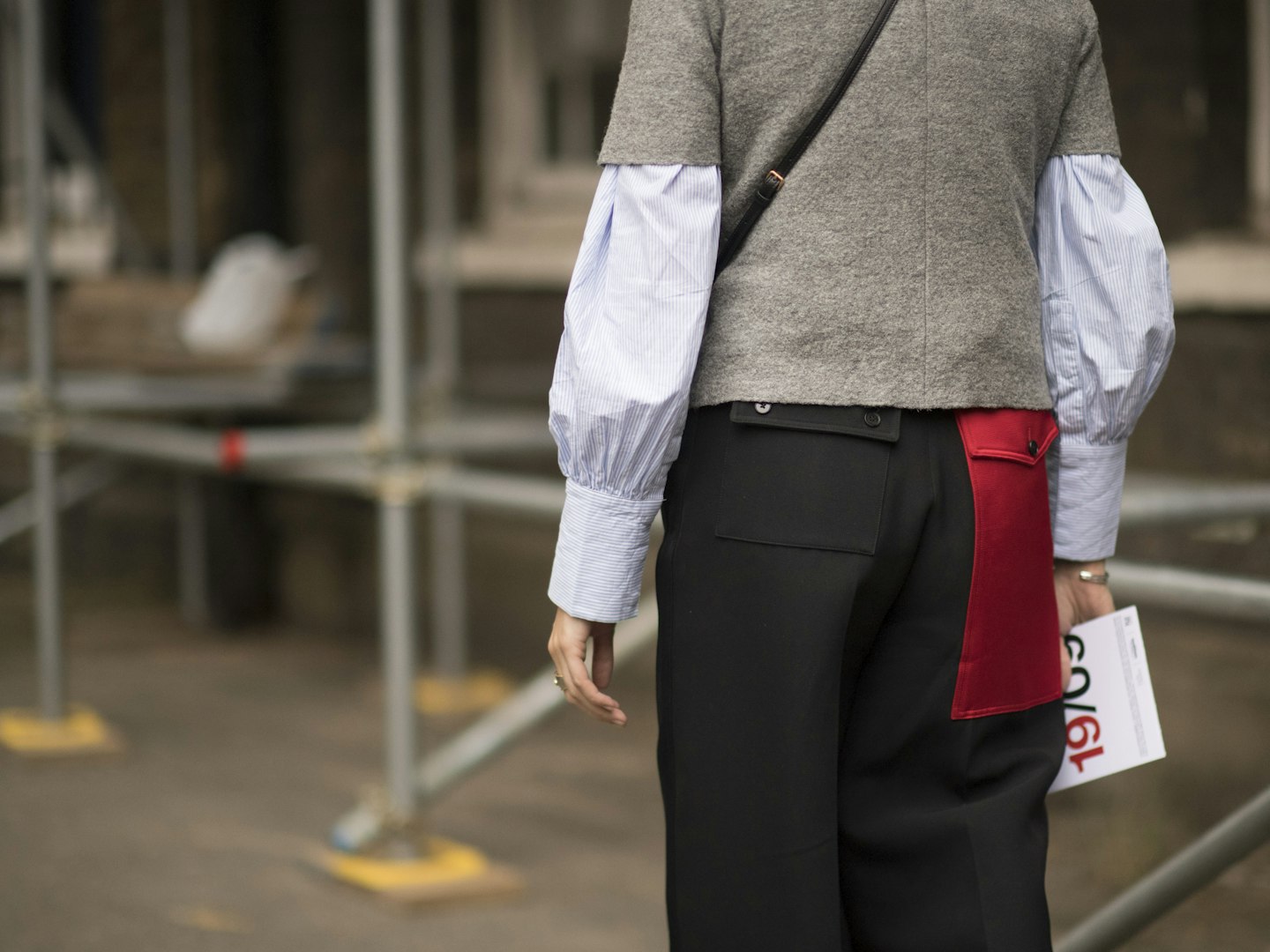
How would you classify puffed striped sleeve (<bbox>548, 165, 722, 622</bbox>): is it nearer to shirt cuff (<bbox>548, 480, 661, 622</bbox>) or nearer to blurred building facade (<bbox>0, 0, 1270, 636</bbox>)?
shirt cuff (<bbox>548, 480, 661, 622</bbox>)

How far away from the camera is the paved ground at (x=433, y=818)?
3512 mm

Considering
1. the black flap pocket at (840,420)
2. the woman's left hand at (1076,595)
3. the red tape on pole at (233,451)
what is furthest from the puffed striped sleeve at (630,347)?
the red tape on pole at (233,451)

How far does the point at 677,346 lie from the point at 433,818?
275 cm

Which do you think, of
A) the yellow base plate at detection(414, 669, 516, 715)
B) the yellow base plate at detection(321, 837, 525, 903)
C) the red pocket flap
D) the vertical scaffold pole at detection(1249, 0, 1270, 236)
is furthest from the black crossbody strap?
the yellow base plate at detection(414, 669, 516, 715)

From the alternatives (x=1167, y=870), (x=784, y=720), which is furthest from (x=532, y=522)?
(x=784, y=720)

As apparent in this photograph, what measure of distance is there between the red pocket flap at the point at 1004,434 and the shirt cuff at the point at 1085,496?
118 millimetres

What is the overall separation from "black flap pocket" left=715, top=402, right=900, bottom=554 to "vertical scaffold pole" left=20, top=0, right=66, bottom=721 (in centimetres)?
349

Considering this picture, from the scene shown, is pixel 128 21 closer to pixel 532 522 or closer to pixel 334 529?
pixel 334 529

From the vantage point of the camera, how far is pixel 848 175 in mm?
1764

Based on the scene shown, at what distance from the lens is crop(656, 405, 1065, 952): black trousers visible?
1.74 metres

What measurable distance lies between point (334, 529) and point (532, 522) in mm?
1232

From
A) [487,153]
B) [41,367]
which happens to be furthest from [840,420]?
[487,153]

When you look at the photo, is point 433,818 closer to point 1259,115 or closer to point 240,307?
point 240,307

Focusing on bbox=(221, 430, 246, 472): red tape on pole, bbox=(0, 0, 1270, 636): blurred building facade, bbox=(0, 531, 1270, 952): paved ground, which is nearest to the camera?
bbox=(0, 531, 1270, 952): paved ground
